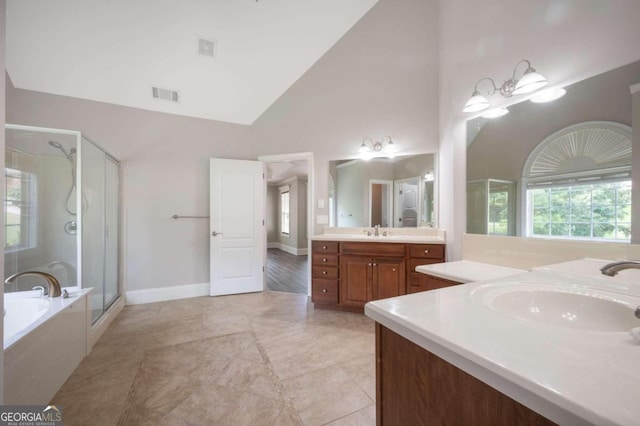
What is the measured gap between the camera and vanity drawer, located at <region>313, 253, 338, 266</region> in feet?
9.50

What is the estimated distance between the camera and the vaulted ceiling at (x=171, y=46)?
224 cm

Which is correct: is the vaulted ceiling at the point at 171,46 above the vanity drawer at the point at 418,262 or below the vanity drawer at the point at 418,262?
above

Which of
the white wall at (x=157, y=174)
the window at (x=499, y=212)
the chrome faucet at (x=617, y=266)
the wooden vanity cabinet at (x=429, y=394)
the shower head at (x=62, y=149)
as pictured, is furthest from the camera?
the white wall at (x=157, y=174)

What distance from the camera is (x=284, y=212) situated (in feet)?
25.9

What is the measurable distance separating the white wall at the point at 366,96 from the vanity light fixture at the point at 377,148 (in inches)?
2.7

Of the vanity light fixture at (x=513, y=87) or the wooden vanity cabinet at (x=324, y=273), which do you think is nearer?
the vanity light fixture at (x=513, y=87)

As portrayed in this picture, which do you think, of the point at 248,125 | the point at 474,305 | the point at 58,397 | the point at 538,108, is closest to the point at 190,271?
the point at 58,397

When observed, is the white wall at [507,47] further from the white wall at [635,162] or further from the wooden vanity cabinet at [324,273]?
the wooden vanity cabinet at [324,273]

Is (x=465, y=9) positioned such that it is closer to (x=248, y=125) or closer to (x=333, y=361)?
(x=248, y=125)

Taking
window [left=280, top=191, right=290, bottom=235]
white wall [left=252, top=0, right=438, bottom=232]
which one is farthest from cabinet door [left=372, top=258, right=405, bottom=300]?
window [left=280, top=191, right=290, bottom=235]

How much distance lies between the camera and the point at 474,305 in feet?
2.56

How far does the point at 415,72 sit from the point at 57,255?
411 centimetres

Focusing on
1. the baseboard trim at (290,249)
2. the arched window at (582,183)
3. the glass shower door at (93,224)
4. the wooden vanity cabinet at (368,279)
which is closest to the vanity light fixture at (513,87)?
the arched window at (582,183)

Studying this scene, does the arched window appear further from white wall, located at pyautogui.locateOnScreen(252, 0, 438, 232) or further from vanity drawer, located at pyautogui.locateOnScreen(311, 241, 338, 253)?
vanity drawer, located at pyautogui.locateOnScreen(311, 241, 338, 253)
